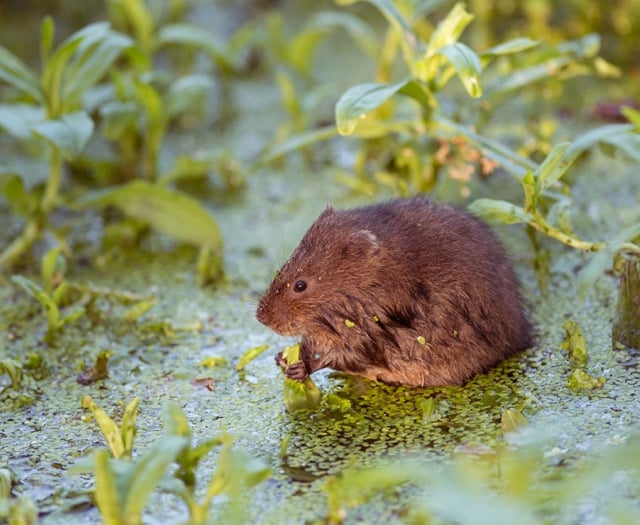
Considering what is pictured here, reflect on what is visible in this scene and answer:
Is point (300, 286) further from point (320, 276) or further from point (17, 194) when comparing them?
point (17, 194)

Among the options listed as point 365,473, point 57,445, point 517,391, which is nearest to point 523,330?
point 517,391

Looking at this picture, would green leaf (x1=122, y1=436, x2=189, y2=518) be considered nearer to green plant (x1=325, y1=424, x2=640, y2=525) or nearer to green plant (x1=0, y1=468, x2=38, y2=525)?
green plant (x1=0, y1=468, x2=38, y2=525)

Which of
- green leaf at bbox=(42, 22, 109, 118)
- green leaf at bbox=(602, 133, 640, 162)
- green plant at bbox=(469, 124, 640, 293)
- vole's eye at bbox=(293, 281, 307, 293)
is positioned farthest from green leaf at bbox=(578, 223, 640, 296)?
green leaf at bbox=(42, 22, 109, 118)

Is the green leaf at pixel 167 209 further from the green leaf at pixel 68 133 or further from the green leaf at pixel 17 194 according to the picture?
the green leaf at pixel 68 133

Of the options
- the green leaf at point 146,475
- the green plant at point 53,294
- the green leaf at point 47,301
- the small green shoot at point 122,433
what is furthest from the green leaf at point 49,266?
the green leaf at point 146,475

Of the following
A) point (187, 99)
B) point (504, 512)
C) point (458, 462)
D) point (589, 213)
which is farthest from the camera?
point (187, 99)

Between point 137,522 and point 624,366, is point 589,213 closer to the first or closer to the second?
point 624,366

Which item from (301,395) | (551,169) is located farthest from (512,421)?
(551,169)
